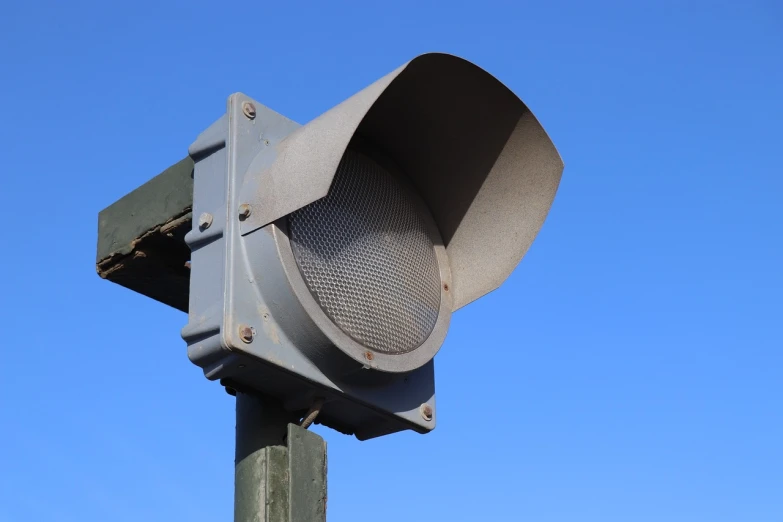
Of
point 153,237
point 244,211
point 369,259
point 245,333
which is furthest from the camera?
point 153,237

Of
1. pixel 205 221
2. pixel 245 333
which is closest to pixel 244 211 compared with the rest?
pixel 205 221

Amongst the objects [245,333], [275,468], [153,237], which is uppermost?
[153,237]

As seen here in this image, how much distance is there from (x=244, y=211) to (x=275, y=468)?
48 centimetres

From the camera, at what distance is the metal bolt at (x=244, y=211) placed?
2.23m

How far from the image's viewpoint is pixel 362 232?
2.39 meters

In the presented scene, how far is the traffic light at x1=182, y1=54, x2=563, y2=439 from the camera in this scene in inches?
85.9

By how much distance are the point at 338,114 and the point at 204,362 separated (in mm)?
510

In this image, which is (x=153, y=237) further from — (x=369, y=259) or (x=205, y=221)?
(x=369, y=259)

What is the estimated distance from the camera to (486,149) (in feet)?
8.77

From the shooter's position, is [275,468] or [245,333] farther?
[275,468]

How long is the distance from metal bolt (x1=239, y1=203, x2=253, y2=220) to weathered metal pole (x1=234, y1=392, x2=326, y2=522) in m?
0.35

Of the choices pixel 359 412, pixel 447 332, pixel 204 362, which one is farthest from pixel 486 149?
pixel 204 362

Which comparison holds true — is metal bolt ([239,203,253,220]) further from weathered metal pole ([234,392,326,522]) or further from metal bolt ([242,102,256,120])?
weathered metal pole ([234,392,326,522])

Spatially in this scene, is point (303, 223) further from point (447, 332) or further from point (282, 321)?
point (447, 332)
